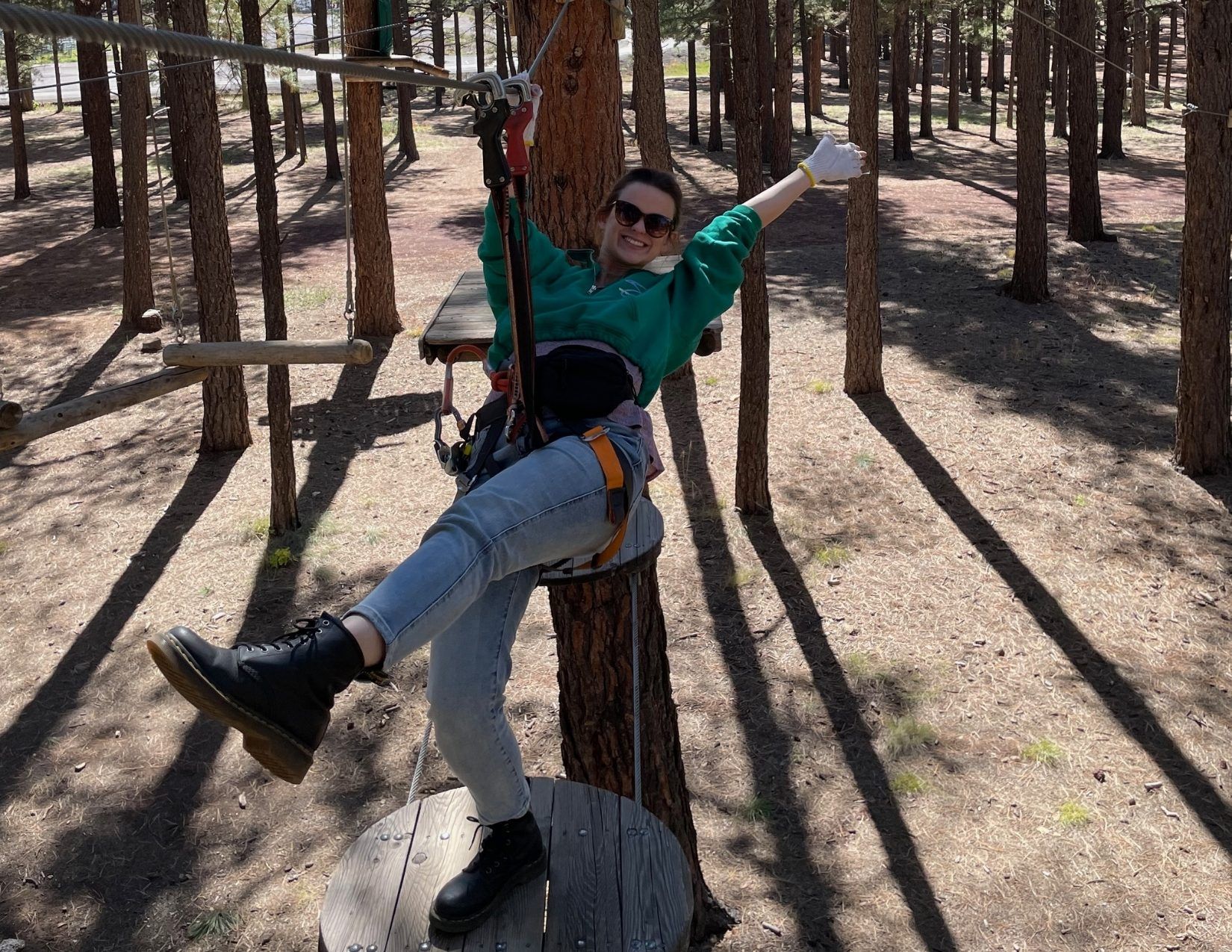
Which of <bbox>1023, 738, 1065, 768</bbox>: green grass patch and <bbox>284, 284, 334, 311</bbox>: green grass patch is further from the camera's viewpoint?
<bbox>284, 284, 334, 311</bbox>: green grass patch

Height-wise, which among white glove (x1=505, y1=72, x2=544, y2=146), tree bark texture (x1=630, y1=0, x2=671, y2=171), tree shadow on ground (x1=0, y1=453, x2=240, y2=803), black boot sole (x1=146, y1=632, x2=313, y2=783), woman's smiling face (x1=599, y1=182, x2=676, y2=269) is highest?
tree bark texture (x1=630, y1=0, x2=671, y2=171)

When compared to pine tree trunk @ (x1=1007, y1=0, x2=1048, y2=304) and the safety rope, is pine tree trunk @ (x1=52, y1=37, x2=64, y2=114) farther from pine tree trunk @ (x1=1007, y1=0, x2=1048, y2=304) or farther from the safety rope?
pine tree trunk @ (x1=1007, y1=0, x2=1048, y2=304)

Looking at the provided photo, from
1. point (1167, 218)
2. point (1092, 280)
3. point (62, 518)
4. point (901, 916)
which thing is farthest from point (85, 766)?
point (1167, 218)

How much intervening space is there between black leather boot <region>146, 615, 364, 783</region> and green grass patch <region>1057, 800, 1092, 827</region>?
3.92m

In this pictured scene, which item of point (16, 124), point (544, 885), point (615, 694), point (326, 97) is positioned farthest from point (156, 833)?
point (16, 124)

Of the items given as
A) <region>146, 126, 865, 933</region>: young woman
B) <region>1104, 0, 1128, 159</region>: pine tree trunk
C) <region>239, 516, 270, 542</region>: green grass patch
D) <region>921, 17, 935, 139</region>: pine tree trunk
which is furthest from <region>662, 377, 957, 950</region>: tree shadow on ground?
<region>921, 17, 935, 139</region>: pine tree trunk

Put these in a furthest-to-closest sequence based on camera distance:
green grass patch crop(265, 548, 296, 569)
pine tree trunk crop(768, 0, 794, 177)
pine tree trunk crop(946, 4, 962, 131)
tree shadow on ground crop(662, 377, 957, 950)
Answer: pine tree trunk crop(946, 4, 962, 131)
pine tree trunk crop(768, 0, 794, 177)
green grass patch crop(265, 548, 296, 569)
tree shadow on ground crop(662, 377, 957, 950)

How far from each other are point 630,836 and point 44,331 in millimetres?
11658

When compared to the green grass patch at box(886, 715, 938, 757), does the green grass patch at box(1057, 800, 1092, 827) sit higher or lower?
lower

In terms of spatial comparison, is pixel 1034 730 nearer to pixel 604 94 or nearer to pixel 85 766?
pixel 604 94

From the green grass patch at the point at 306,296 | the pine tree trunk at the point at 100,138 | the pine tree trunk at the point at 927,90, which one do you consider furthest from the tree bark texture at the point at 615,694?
the pine tree trunk at the point at 927,90

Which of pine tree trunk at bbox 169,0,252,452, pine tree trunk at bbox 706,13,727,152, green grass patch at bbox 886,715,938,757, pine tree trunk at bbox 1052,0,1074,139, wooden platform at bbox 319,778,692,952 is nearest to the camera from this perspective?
wooden platform at bbox 319,778,692,952

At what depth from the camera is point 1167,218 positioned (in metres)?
16.2

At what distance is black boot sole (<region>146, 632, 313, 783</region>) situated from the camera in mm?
2191
